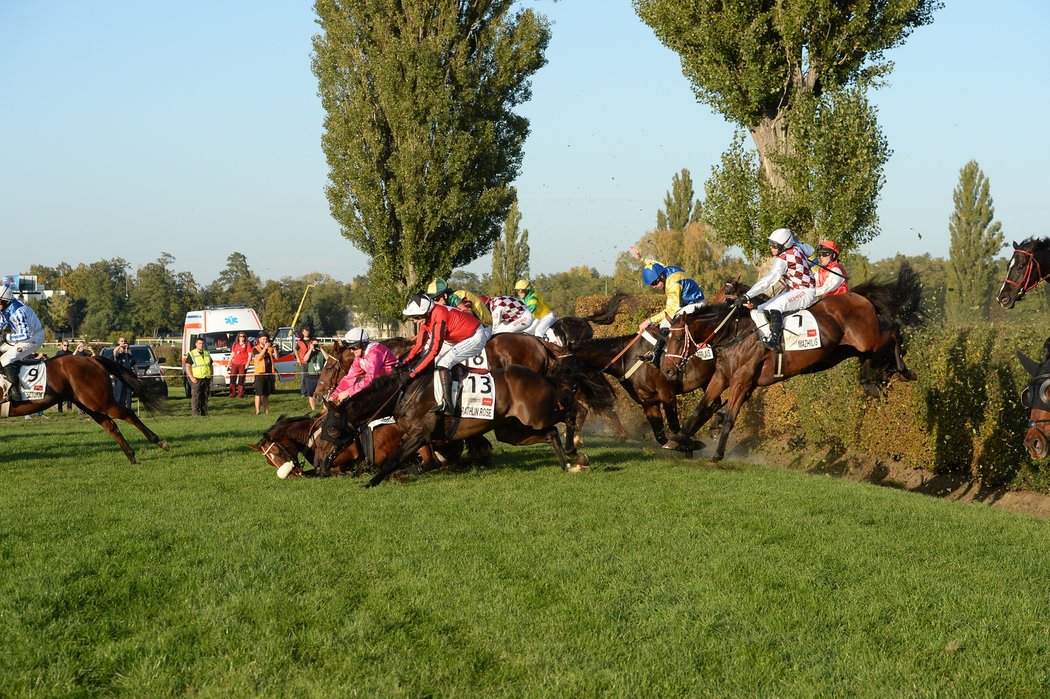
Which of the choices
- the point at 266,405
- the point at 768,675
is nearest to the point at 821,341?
the point at 768,675

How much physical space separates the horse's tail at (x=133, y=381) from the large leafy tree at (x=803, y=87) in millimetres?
10912

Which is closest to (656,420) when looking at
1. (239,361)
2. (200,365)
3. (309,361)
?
(309,361)

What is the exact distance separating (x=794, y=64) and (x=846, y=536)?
12238 millimetres

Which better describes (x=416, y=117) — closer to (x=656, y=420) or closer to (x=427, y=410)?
(x=656, y=420)

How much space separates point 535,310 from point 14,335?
24.4ft

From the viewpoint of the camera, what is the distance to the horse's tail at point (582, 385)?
11.4m

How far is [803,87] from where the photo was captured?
17656 millimetres

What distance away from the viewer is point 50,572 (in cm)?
645

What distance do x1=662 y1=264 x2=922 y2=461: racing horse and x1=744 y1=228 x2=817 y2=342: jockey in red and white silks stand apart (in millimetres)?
221

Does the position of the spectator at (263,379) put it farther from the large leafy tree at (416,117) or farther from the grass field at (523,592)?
the grass field at (523,592)

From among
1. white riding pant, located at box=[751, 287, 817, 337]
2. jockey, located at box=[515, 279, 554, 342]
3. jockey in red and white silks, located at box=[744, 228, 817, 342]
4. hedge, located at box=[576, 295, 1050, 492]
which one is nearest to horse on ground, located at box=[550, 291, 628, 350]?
jockey, located at box=[515, 279, 554, 342]

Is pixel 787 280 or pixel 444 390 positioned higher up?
pixel 787 280

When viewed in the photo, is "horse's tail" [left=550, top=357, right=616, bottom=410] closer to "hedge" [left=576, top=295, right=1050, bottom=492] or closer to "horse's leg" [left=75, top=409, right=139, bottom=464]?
"hedge" [left=576, top=295, right=1050, bottom=492]

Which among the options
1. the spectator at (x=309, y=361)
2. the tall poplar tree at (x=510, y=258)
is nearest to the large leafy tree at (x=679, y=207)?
the tall poplar tree at (x=510, y=258)
